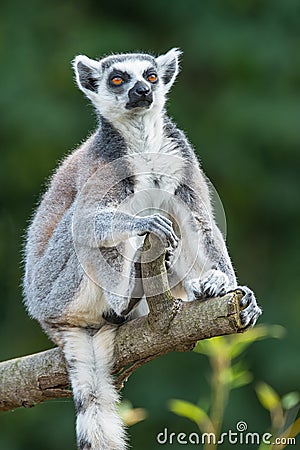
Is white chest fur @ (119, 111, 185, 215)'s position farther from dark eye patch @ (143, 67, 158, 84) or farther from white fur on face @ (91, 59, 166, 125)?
dark eye patch @ (143, 67, 158, 84)

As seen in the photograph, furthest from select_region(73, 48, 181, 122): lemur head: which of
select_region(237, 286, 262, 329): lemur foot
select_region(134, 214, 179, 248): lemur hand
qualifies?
select_region(237, 286, 262, 329): lemur foot

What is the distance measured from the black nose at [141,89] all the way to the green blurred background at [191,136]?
4.95 metres

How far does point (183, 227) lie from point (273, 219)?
6.23 m

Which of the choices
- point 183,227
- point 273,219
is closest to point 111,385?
point 183,227

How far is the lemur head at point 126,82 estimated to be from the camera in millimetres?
5270

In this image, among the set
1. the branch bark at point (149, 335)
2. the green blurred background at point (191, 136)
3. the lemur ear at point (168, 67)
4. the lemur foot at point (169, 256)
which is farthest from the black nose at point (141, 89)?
the green blurred background at point (191, 136)

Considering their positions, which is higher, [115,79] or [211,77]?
[115,79]

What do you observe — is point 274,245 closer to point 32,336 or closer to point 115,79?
point 32,336

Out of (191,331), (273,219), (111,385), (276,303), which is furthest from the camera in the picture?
(273,219)

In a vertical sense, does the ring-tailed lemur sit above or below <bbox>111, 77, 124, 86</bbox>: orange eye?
below

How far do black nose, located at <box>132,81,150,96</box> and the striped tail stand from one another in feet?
4.01

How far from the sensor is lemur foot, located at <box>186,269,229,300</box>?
4699 mm

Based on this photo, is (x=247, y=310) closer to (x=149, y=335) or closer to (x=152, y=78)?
(x=149, y=335)

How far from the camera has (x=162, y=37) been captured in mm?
11516
